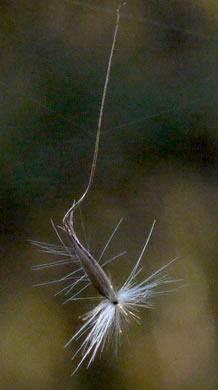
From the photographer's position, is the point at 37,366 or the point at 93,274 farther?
the point at 37,366

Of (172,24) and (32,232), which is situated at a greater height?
(172,24)

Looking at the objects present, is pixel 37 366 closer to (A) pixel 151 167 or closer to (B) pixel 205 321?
(B) pixel 205 321

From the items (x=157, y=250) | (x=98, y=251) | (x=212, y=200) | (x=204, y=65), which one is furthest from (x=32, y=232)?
(x=204, y=65)

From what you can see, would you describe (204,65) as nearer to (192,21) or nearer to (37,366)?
(192,21)

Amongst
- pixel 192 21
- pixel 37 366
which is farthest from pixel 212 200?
pixel 37 366

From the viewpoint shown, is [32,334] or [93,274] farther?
[32,334]

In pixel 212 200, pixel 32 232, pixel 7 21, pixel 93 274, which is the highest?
pixel 7 21
